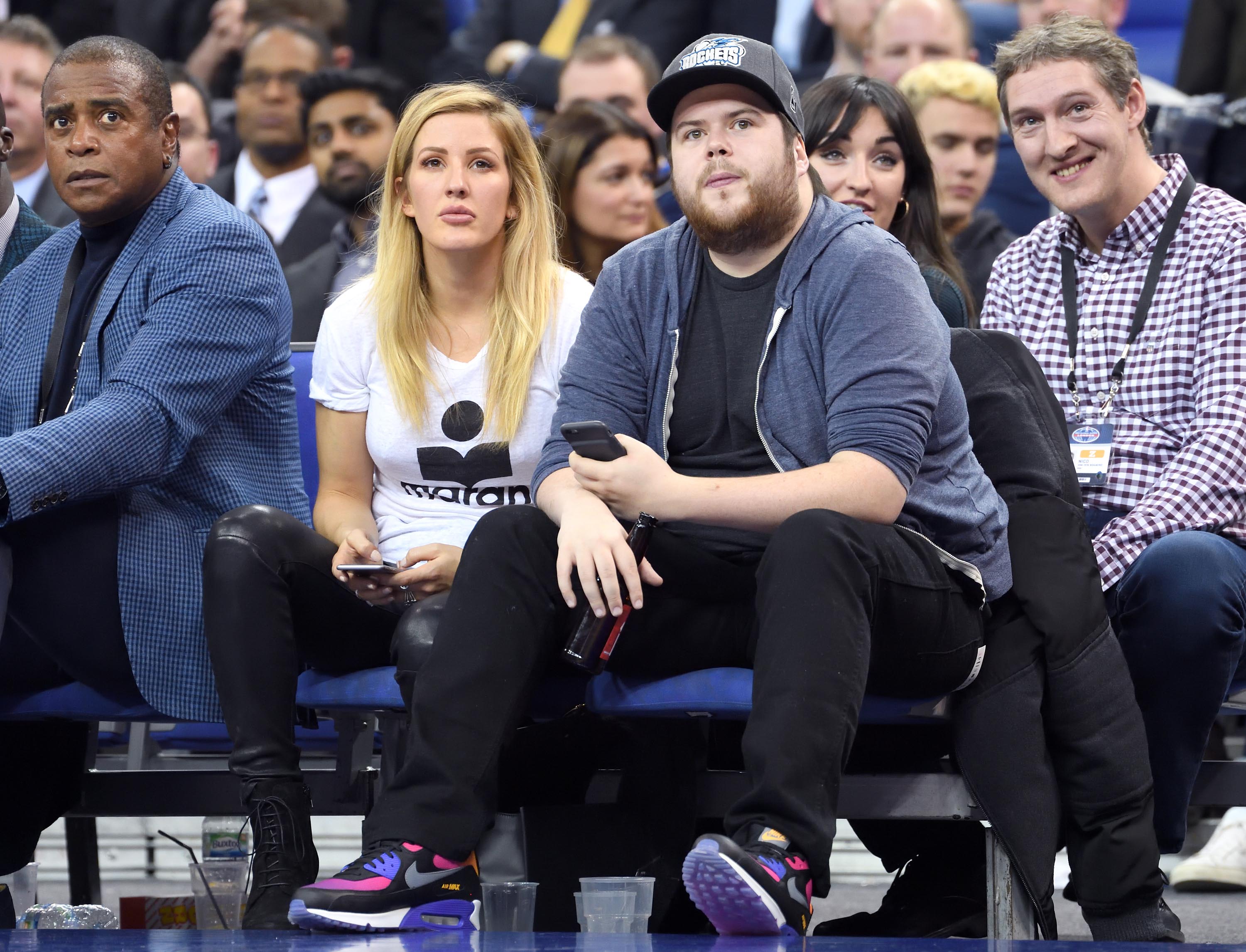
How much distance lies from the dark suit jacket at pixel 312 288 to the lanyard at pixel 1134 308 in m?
2.13

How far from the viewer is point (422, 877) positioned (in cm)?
191

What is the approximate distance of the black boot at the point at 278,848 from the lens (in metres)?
2.14

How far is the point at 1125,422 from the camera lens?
2.60m

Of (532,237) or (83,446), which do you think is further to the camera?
(532,237)

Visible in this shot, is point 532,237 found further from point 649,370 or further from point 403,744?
point 403,744

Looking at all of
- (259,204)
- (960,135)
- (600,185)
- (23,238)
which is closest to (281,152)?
(259,204)

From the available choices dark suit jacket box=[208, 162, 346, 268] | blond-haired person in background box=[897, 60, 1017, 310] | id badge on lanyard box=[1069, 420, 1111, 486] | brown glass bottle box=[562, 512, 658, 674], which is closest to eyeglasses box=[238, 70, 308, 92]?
dark suit jacket box=[208, 162, 346, 268]

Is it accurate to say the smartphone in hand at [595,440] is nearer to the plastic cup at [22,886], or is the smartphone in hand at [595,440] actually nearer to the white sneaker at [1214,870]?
the plastic cup at [22,886]

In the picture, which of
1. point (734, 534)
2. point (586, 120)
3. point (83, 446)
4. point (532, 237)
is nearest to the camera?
point (734, 534)

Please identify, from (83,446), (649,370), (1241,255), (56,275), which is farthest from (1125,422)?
(56,275)

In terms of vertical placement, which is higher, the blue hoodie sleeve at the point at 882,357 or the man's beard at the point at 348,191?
the man's beard at the point at 348,191

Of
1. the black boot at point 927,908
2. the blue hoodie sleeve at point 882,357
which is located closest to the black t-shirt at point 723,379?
the blue hoodie sleeve at point 882,357

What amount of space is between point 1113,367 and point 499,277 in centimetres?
105

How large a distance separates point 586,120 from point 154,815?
198 centimetres
